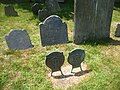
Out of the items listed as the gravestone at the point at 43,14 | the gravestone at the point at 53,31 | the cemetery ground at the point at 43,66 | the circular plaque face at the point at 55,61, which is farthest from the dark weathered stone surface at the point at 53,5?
the circular plaque face at the point at 55,61

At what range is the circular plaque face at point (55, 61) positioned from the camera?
7.43 m

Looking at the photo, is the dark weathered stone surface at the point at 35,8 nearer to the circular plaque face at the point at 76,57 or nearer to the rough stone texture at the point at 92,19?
the rough stone texture at the point at 92,19

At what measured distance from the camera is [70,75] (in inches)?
304

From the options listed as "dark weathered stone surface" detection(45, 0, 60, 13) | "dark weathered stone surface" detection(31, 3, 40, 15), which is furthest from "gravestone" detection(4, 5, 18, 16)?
"dark weathered stone surface" detection(45, 0, 60, 13)

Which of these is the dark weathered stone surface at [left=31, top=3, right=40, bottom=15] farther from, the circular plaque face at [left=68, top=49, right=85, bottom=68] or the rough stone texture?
the circular plaque face at [left=68, top=49, right=85, bottom=68]

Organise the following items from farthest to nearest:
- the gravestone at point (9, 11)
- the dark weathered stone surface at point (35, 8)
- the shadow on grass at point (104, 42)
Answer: the dark weathered stone surface at point (35, 8), the gravestone at point (9, 11), the shadow on grass at point (104, 42)

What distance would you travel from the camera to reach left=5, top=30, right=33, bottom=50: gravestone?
9031mm

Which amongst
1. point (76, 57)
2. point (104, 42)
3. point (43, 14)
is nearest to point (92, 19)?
point (104, 42)

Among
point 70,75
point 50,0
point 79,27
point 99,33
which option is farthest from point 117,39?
point 50,0

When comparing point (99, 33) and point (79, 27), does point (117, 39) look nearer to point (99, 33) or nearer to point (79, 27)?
point (99, 33)

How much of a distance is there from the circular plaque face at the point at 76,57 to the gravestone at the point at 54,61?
0.26 metres

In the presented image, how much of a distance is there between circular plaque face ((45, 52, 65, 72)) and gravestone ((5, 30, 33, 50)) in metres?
1.99

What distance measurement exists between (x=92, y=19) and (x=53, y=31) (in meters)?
1.38

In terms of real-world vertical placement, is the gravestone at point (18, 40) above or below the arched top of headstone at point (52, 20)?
below
